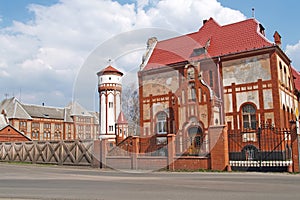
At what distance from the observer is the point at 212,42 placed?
31000 millimetres

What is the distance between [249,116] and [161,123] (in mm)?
8835

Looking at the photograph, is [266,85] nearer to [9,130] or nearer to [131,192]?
[131,192]

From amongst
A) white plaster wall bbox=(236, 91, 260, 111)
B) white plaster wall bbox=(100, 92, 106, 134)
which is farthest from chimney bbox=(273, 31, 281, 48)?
white plaster wall bbox=(100, 92, 106, 134)

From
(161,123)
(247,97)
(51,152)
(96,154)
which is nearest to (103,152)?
(96,154)

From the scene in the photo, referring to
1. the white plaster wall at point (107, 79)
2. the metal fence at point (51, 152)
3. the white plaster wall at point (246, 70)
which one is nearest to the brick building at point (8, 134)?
the white plaster wall at point (107, 79)

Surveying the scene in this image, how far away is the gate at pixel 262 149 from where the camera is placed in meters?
17.8

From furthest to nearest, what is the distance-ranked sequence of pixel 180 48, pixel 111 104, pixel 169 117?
1. pixel 111 104
2. pixel 180 48
3. pixel 169 117

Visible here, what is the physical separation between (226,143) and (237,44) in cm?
1360

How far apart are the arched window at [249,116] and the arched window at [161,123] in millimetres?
7859

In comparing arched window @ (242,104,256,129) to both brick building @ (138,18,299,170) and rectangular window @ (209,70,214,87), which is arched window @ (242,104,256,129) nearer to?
brick building @ (138,18,299,170)

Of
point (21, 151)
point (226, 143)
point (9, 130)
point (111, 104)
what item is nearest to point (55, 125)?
point (9, 130)

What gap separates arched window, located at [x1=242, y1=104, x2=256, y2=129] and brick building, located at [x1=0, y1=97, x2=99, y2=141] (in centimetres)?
4416

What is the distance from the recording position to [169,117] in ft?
101

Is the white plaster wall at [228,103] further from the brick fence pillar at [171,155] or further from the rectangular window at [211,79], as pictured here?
the brick fence pillar at [171,155]
